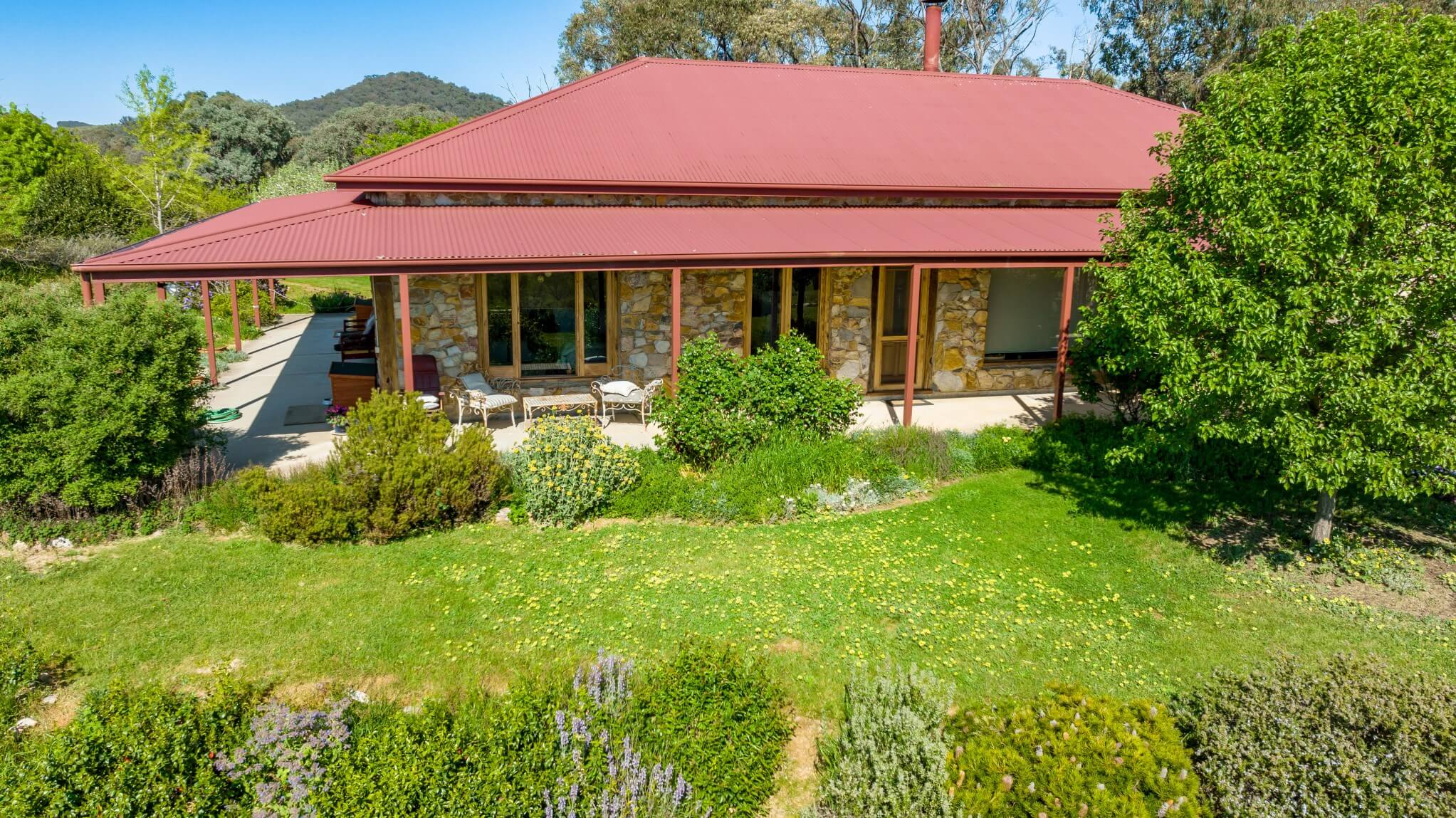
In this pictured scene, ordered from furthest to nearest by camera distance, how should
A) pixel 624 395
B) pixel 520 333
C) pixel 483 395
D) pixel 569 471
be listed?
pixel 520 333
pixel 624 395
pixel 483 395
pixel 569 471

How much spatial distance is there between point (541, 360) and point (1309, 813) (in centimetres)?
1007

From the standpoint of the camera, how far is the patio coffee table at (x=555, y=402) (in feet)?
36.7

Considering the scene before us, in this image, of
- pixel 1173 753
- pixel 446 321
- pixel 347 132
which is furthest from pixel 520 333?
pixel 347 132

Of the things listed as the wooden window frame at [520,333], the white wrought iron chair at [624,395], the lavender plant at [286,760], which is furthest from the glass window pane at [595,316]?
the lavender plant at [286,760]

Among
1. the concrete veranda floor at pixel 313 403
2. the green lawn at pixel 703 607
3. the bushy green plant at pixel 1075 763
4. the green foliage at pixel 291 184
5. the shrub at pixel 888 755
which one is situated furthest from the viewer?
the green foliage at pixel 291 184

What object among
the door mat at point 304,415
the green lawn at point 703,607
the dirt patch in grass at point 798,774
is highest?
the door mat at point 304,415

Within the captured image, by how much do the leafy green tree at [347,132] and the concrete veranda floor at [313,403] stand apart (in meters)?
38.7

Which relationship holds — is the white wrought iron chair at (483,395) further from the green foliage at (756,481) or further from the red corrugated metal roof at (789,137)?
the red corrugated metal roof at (789,137)

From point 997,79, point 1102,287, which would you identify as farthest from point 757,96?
point 1102,287

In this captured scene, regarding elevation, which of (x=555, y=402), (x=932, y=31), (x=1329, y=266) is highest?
(x=932, y=31)

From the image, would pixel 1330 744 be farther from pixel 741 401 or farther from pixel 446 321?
pixel 446 321

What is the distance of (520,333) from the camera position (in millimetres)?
12281

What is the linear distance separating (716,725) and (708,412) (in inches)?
197

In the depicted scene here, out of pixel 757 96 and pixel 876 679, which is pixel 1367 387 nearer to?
pixel 876 679
